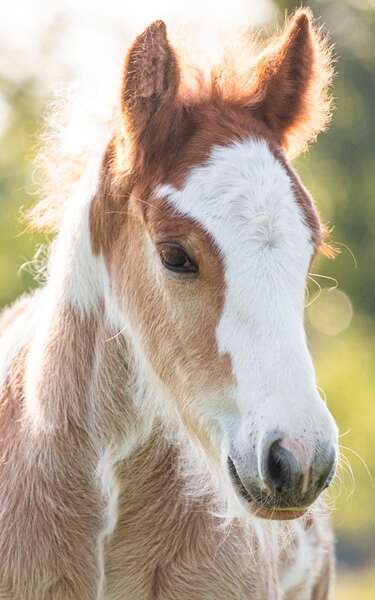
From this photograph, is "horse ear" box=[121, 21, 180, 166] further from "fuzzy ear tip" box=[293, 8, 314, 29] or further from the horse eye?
"fuzzy ear tip" box=[293, 8, 314, 29]

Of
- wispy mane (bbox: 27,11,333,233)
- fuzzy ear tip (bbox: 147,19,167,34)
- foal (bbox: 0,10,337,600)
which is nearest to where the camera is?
foal (bbox: 0,10,337,600)

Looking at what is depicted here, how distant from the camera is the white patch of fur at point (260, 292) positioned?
12.3ft

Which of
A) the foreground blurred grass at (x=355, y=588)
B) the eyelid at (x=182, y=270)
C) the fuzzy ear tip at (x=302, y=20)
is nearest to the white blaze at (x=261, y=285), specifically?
the eyelid at (x=182, y=270)

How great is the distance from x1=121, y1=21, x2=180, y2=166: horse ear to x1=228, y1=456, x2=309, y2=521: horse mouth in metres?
1.34

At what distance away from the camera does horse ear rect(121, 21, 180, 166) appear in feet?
14.4

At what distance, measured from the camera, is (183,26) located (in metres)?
5.03

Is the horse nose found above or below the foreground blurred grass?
above

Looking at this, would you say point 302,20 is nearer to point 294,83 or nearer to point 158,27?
point 294,83

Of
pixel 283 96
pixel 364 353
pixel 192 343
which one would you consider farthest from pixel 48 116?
pixel 364 353

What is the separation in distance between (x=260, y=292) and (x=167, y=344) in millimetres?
556

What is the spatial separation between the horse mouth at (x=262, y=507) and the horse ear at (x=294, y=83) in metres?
1.53

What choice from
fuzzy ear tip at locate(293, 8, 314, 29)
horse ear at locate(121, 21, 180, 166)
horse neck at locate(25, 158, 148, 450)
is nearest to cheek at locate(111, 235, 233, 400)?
horse neck at locate(25, 158, 148, 450)

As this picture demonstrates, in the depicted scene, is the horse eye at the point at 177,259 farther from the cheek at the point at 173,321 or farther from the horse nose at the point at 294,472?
the horse nose at the point at 294,472

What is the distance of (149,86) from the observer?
4422 mm
